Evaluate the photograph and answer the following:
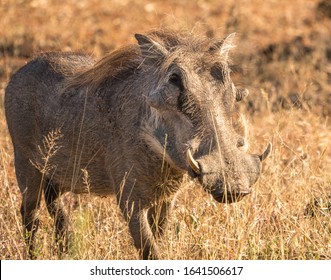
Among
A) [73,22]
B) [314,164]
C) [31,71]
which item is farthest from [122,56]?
[73,22]

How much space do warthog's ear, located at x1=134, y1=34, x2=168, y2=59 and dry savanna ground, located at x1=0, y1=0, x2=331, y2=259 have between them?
1.13 feet

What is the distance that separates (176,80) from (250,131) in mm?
2527

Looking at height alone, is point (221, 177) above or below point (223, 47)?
below

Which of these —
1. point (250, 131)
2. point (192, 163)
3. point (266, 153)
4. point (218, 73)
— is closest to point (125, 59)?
point (218, 73)

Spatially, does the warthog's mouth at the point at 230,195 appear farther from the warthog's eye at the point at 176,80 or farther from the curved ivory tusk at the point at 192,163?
the warthog's eye at the point at 176,80

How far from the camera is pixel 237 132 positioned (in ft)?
14.0

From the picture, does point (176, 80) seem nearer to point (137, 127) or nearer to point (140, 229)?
point (137, 127)

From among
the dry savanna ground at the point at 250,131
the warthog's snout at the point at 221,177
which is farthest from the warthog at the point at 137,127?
the dry savanna ground at the point at 250,131

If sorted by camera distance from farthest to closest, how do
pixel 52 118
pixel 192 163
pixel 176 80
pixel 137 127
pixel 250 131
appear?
pixel 250 131
pixel 52 118
pixel 137 127
pixel 176 80
pixel 192 163

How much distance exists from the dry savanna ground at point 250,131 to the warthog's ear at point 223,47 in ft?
0.61

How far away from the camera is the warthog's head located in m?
3.85

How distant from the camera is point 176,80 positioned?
13.8ft

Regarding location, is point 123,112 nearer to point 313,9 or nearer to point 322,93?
point 322,93
